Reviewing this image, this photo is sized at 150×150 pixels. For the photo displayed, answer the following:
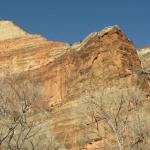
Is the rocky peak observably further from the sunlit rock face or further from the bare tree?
the bare tree

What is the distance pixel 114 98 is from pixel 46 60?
2965 cm

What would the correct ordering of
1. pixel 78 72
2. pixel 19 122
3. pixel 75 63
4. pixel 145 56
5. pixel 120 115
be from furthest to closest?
pixel 145 56, pixel 75 63, pixel 78 72, pixel 120 115, pixel 19 122

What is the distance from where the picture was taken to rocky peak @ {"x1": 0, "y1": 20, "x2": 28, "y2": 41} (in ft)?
359

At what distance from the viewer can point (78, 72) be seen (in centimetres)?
8475

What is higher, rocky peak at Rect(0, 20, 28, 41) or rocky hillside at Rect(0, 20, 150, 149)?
rocky peak at Rect(0, 20, 28, 41)

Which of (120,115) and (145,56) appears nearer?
(120,115)

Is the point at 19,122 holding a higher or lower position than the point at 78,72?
lower

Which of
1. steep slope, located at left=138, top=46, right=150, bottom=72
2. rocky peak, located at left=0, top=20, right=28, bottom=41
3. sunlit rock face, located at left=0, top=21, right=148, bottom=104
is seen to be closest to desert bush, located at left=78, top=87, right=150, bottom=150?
sunlit rock face, located at left=0, top=21, right=148, bottom=104

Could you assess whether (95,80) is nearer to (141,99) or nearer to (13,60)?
(141,99)

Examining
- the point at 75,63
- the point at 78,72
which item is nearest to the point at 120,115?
the point at 78,72

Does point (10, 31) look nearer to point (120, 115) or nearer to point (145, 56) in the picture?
point (145, 56)

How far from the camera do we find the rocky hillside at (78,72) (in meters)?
78.6

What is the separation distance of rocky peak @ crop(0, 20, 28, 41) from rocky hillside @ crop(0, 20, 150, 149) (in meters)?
12.2

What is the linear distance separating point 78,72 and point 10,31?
31430 millimetres
